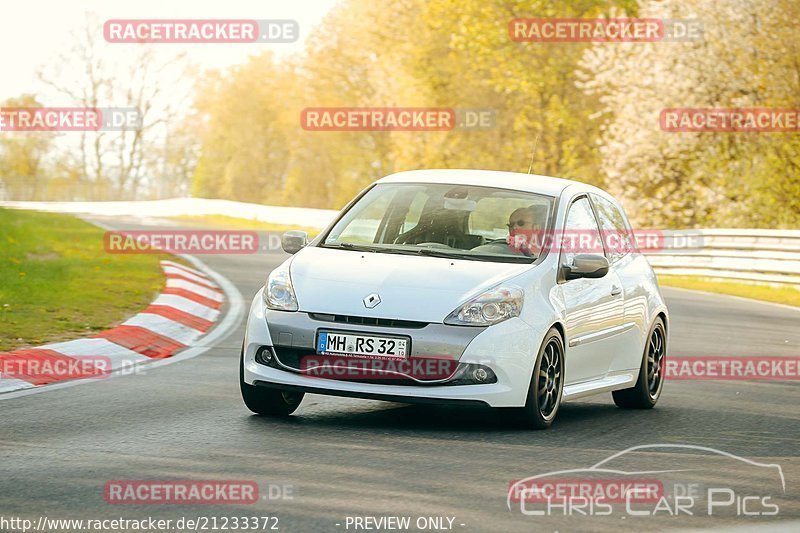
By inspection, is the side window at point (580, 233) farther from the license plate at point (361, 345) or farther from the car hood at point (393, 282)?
the license plate at point (361, 345)

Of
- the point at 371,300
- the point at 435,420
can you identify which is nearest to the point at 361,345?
the point at 371,300

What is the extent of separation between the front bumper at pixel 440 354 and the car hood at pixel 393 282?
10 centimetres

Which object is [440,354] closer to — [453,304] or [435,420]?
[453,304]

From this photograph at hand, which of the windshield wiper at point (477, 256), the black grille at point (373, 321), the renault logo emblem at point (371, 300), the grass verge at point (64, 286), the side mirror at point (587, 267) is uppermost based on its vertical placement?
the windshield wiper at point (477, 256)

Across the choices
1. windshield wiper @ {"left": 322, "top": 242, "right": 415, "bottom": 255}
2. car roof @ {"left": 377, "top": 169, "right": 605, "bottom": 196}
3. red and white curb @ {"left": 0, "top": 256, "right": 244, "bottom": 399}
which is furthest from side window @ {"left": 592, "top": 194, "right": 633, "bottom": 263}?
red and white curb @ {"left": 0, "top": 256, "right": 244, "bottom": 399}

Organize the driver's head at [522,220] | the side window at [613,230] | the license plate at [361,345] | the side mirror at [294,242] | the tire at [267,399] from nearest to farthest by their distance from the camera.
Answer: the license plate at [361,345] → the tire at [267,399] → the driver's head at [522,220] → the side mirror at [294,242] → the side window at [613,230]

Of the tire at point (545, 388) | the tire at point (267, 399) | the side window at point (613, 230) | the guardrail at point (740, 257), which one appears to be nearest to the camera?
the tire at point (545, 388)

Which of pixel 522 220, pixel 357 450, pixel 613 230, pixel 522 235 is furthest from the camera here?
pixel 613 230

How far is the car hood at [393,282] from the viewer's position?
26.2 ft

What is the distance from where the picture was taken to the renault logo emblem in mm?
7984

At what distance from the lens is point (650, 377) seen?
34.2 feet

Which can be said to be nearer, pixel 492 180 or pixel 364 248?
pixel 364 248

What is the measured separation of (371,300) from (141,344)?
16.2ft

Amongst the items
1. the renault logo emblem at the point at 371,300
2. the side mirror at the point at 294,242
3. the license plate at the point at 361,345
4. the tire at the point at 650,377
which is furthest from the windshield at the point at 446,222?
the tire at the point at 650,377
